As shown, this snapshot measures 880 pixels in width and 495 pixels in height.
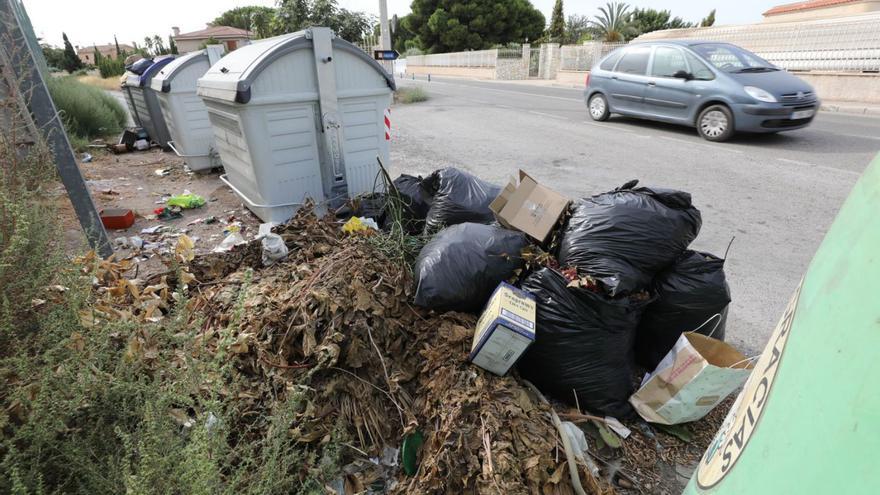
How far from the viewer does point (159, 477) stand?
46.2 inches

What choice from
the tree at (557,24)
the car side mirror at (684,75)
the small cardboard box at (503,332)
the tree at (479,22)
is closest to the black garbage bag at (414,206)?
the small cardboard box at (503,332)

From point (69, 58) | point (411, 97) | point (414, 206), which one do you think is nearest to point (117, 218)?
point (414, 206)

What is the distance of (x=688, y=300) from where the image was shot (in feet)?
6.63

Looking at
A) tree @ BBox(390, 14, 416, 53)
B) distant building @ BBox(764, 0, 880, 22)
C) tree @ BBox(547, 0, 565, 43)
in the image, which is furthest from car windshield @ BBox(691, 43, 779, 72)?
tree @ BBox(390, 14, 416, 53)

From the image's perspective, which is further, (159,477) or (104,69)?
(104,69)

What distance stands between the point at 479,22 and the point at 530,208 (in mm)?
33508

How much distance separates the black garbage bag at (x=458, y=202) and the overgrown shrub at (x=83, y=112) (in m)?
7.80

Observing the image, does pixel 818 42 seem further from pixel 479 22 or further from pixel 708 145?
pixel 479 22

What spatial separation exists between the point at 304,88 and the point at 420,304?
84.3 inches

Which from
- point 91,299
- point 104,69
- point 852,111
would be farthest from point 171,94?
point 104,69

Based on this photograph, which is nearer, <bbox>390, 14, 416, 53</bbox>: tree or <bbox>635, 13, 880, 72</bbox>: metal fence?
<bbox>635, 13, 880, 72</bbox>: metal fence

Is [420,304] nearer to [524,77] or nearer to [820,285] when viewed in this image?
[820,285]

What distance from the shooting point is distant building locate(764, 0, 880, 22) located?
57.0ft

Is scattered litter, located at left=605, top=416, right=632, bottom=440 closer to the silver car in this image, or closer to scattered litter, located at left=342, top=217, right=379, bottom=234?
scattered litter, located at left=342, top=217, right=379, bottom=234
